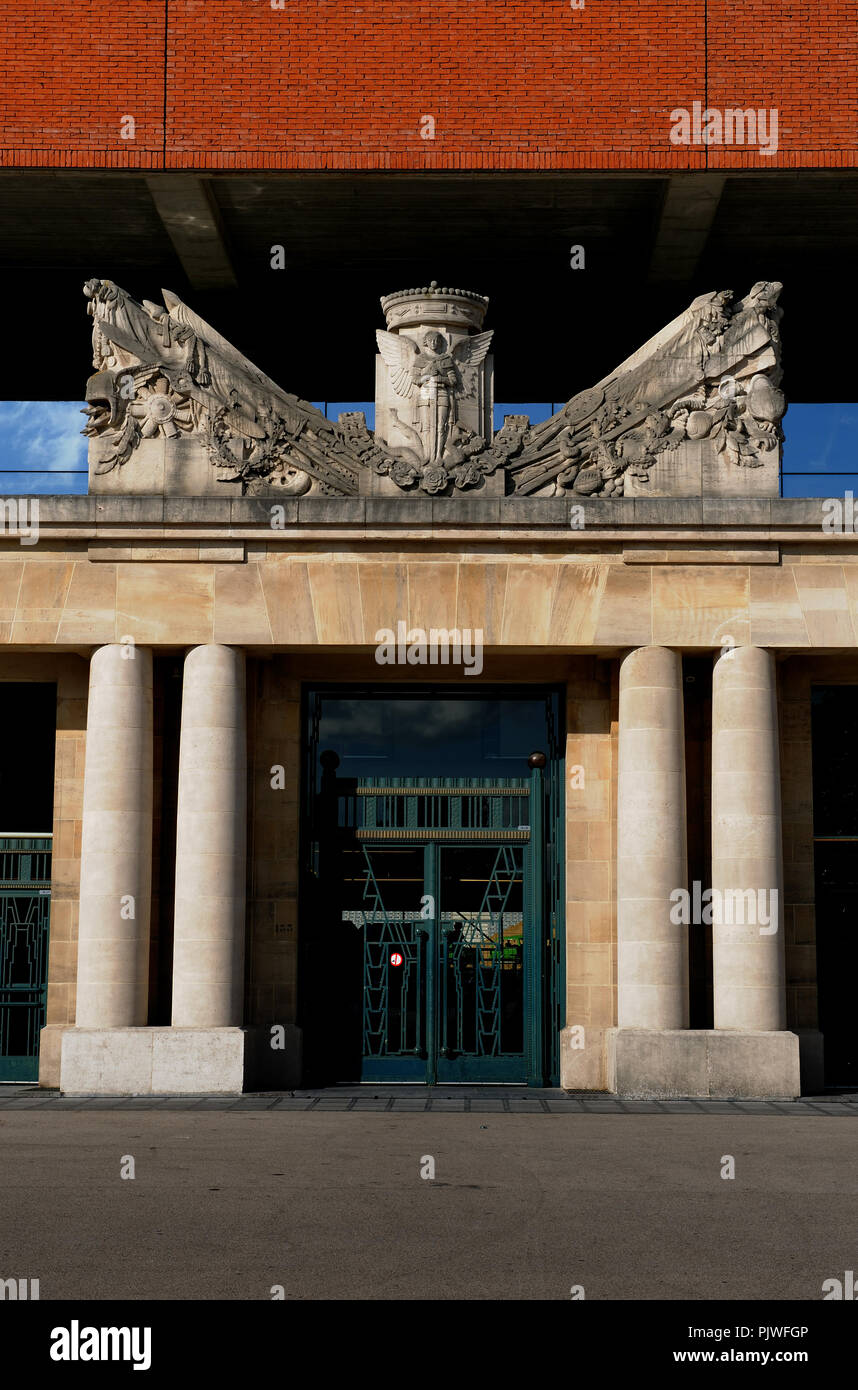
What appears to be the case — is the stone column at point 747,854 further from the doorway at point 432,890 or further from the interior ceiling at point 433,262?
the interior ceiling at point 433,262

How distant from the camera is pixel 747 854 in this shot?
62.2 feet

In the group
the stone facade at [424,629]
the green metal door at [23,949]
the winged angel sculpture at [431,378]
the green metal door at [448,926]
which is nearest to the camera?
the stone facade at [424,629]

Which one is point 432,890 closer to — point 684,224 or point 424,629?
point 424,629

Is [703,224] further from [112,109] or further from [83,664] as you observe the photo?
[83,664]

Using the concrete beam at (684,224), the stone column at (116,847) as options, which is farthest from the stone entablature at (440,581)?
the concrete beam at (684,224)

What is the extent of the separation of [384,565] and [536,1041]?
6.51 metres

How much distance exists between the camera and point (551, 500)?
19469 mm

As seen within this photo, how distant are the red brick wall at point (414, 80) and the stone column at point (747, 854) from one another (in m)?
7.47

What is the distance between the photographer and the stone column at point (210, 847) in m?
18.8

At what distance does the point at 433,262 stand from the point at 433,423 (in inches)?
195

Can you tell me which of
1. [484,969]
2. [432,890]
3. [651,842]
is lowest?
[484,969]

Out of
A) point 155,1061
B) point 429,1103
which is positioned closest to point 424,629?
point 429,1103

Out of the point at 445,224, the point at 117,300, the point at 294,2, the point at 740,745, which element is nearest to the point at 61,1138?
the point at 740,745

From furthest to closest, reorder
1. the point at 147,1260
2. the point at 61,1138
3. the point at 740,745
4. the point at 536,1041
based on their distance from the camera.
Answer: the point at 536,1041
the point at 740,745
the point at 61,1138
the point at 147,1260
